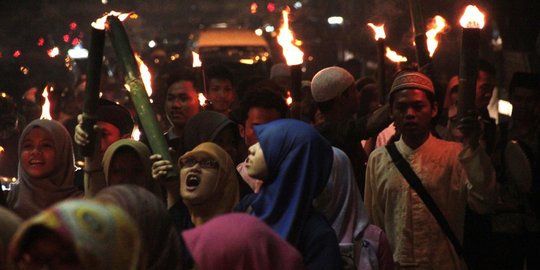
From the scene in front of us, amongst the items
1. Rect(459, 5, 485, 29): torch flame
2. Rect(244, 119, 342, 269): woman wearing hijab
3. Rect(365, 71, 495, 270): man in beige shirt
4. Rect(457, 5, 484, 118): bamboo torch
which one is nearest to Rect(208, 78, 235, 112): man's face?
Rect(365, 71, 495, 270): man in beige shirt

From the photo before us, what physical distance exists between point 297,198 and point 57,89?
10.6 m

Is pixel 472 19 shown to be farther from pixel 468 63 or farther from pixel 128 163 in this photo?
pixel 128 163

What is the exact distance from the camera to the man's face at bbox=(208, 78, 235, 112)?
481 inches

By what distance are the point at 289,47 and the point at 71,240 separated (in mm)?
5271

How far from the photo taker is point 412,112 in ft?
29.1

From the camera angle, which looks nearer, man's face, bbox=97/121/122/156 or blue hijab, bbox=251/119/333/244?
blue hijab, bbox=251/119/333/244

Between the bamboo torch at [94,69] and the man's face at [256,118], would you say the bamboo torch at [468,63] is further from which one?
the man's face at [256,118]

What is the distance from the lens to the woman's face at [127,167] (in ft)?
27.2

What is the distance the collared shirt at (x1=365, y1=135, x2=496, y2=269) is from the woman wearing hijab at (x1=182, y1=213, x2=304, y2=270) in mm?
2834

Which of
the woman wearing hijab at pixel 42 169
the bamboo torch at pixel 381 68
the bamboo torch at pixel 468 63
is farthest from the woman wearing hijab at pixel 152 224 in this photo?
the bamboo torch at pixel 381 68

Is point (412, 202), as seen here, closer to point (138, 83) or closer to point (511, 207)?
point (511, 207)

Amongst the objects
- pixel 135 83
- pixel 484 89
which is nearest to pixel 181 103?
pixel 484 89

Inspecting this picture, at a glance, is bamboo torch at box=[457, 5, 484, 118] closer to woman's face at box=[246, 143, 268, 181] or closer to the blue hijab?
the blue hijab

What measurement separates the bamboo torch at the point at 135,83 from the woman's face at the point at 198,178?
0.36m
